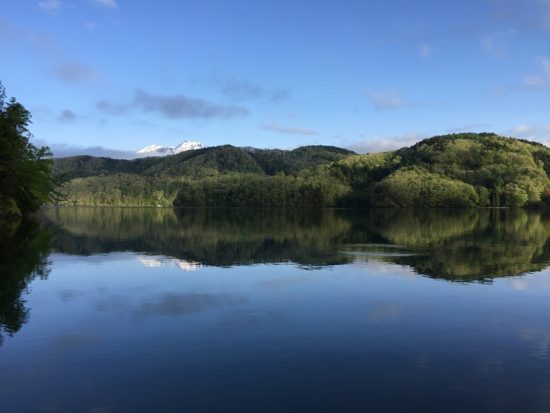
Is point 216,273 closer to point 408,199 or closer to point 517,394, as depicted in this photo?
point 517,394

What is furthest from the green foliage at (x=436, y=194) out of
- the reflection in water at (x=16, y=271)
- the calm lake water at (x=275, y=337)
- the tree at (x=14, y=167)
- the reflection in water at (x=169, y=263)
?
the reflection in water at (x=169, y=263)

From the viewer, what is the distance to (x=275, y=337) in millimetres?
18359

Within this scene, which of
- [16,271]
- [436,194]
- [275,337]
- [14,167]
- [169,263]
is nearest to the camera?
[275,337]

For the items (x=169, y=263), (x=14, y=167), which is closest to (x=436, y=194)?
(x=14, y=167)

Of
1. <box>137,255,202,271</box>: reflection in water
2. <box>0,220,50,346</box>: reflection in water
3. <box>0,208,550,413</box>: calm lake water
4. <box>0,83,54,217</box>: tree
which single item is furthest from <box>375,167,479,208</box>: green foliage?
<box>137,255,202,271</box>: reflection in water

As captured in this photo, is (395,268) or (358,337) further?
(395,268)

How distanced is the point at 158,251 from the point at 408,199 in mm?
162743

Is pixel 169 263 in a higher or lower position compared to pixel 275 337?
lower

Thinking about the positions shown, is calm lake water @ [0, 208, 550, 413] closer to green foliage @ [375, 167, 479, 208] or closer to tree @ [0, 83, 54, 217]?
tree @ [0, 83, 54, 217]

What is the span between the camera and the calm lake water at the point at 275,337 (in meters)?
13.1

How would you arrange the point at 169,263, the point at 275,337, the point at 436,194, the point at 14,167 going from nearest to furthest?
the point at 275,337, the point at 169,263, the point at 14,167, the point at 436,194

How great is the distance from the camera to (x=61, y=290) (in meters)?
28.2

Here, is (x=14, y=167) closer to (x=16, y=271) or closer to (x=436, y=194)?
(x=16, y=271)

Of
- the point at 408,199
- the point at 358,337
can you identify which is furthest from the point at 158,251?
the point at 408,199
